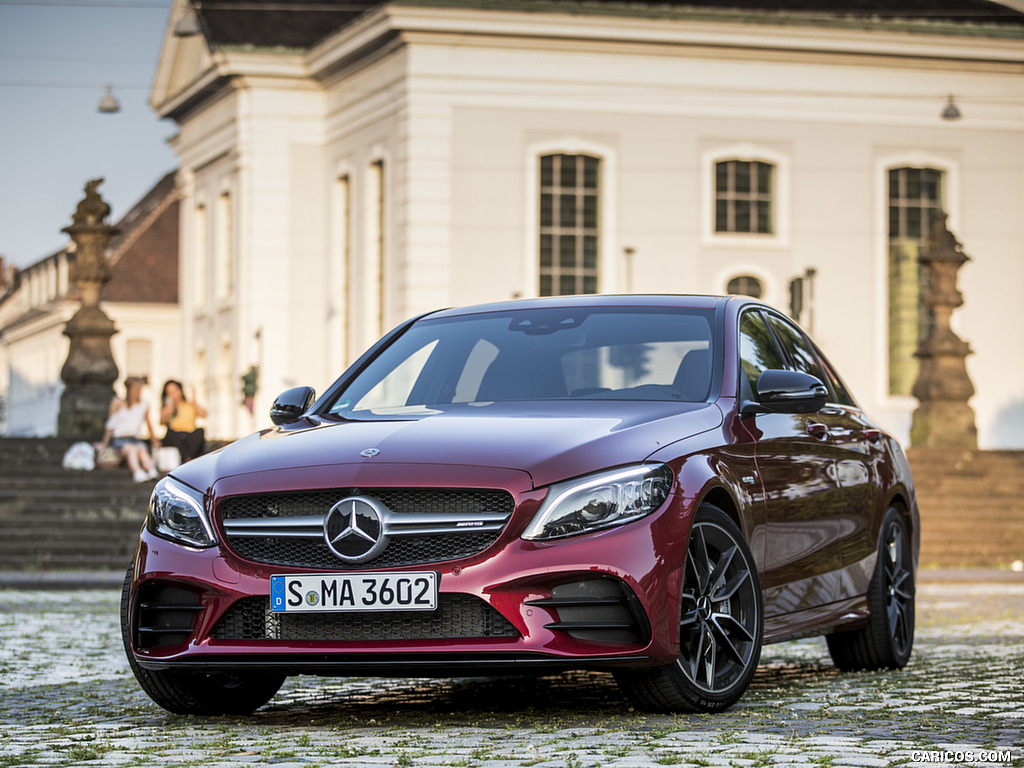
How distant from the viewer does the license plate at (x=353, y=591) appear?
6.51m

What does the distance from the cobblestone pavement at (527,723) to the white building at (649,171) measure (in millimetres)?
30081

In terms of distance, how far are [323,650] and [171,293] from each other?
65824 millimetres

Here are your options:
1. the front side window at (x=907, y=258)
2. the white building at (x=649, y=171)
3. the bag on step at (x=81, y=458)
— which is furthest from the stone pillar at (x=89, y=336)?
the front side window at (x=907, y=258)

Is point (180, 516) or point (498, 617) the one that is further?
point (180, 516)

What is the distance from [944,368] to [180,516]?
86.1 ft

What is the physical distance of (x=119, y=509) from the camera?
981 inches

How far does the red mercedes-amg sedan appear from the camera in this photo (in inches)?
257

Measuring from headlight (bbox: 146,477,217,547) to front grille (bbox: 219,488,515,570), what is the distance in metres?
0.18

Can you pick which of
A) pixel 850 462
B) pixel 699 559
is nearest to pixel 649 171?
pixel 850 462

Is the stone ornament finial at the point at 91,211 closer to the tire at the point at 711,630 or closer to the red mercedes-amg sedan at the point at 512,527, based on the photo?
the red mercedes-amg sedan at the point at 512,527

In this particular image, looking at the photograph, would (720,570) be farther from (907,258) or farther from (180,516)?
(907,258)

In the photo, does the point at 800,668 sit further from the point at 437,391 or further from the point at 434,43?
the point at 434,43

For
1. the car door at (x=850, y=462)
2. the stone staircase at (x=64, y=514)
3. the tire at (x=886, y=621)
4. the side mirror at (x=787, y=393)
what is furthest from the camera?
the stone staircase at (x=64, y=514)

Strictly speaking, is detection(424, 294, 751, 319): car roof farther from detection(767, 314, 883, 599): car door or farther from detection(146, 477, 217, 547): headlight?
detection(146, 477, 217, 547): headlight
